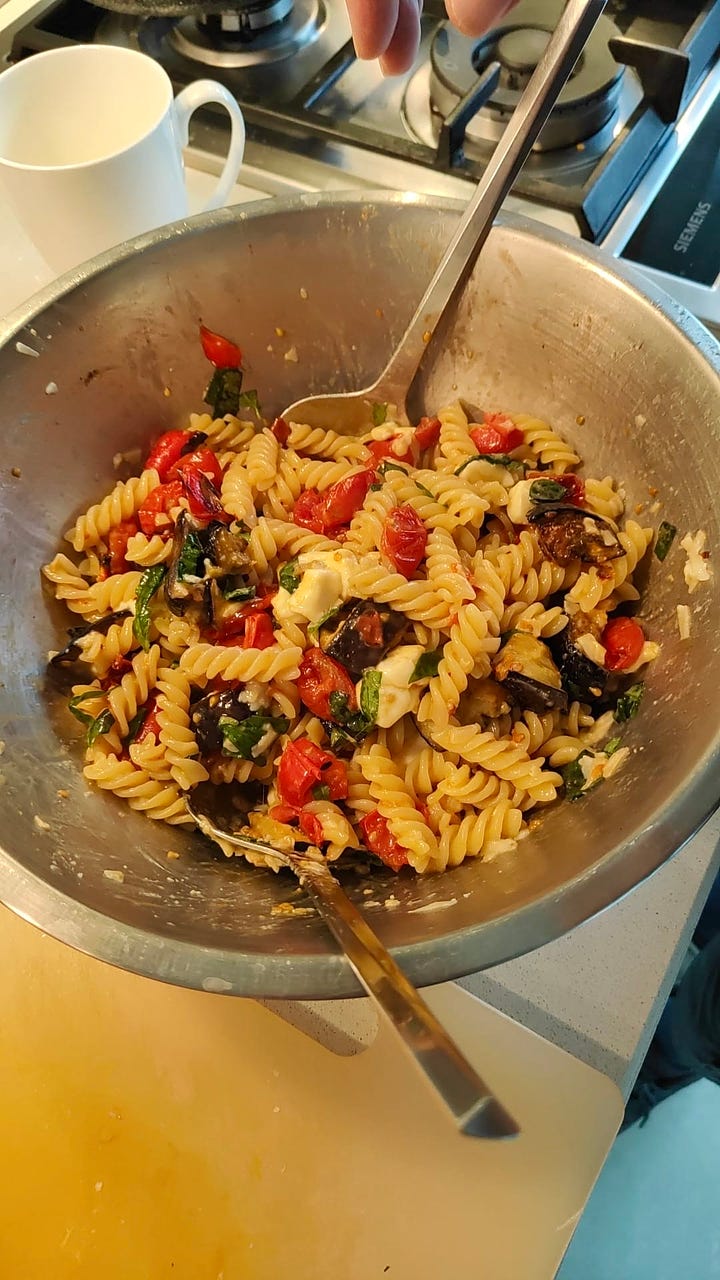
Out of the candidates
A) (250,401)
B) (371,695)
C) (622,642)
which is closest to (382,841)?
(371,695)

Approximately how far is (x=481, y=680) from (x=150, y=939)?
0.80 meters

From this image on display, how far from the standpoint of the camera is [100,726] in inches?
66.5

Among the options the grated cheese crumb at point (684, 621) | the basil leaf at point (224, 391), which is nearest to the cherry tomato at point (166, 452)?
the basil leaf at point (224, 391)

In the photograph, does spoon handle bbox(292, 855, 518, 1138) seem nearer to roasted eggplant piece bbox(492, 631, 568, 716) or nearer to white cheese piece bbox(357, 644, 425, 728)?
white cheese piece bbox(357, 644, 425, 728)

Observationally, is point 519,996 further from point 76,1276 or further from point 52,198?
point 52,198

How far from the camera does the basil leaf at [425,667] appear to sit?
170cm

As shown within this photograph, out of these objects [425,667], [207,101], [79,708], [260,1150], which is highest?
[207,101]

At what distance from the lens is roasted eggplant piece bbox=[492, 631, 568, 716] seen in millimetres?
1675

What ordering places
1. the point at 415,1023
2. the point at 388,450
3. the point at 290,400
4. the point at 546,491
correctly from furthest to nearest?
1. the point at 290,400
2. the point at 388,450
3. the point at 546,491
4. the point at 415,1023

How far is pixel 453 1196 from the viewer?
5.29 feet

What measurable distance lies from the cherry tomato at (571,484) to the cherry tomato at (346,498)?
361 mm

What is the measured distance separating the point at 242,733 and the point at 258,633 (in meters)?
0.22

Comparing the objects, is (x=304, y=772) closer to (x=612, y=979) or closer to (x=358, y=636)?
(x=358, y=636)

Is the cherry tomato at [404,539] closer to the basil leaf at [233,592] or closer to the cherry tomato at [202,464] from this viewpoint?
the basil leaf at [233,592]
